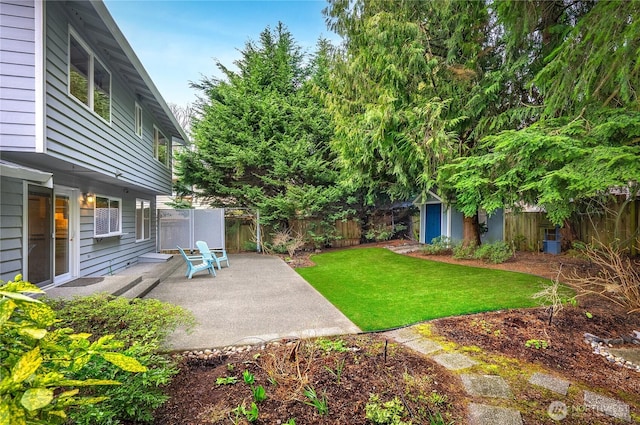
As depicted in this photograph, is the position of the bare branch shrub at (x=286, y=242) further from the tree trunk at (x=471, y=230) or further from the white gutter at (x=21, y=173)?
the white gutter at (x=21, y=173)

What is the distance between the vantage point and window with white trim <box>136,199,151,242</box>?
9.56m

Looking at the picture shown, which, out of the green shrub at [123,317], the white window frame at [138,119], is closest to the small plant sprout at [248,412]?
the green shrub at [123,317]

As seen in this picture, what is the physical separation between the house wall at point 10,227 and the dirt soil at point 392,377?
3298mm

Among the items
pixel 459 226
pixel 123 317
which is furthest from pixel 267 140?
pixel 123 317

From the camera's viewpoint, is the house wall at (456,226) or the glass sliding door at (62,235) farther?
the house wall at (456,226)

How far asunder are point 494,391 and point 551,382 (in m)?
0.58

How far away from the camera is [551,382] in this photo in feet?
8.43

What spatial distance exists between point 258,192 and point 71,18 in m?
7.46

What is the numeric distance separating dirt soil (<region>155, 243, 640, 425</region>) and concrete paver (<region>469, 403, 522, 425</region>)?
0.05 meters

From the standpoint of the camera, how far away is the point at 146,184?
8531mm

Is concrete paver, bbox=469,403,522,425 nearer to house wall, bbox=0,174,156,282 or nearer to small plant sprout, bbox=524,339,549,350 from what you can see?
small plant sprout, bbox=524,339,549,350

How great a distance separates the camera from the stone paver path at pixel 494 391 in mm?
2135

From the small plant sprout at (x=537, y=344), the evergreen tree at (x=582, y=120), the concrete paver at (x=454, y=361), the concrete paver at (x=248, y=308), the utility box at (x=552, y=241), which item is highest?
the evergreen tree at (x=582, y=120)

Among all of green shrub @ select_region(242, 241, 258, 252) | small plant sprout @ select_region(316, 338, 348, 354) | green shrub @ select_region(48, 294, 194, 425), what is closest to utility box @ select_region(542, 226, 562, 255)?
small plant sprout @ select_region(316, 338, 348, 354)
